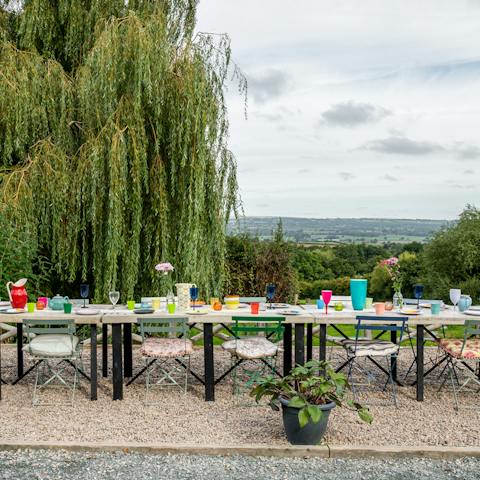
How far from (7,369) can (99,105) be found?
3754mm

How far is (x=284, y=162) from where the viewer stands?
504 inches

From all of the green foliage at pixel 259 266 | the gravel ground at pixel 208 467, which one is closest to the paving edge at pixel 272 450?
the gravel ground at pixel 208 467

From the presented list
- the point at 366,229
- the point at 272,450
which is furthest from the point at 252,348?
the point at 366,229

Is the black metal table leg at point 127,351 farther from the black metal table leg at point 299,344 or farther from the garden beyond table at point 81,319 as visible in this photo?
the black metal table leg at point 299,344

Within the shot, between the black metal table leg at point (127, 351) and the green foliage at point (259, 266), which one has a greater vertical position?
the green foliage at point (259, 266)

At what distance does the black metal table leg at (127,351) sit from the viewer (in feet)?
24.5

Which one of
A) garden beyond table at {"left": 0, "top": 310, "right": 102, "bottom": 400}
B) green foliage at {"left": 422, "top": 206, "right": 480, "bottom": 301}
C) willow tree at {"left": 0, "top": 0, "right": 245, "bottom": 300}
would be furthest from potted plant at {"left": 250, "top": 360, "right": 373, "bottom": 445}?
green foliage at {"left": 422, "top": 206, "right": 480, "bottom": 301}

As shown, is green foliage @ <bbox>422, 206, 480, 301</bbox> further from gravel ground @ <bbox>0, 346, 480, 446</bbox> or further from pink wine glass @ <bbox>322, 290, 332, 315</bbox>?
gravel ground @ <bbox>0, 346, 480, 446</bbox>

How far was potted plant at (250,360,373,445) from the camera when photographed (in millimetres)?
5006

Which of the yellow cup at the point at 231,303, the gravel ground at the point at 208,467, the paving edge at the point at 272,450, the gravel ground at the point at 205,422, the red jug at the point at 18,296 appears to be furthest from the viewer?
the yellow cup at the point at 231,303

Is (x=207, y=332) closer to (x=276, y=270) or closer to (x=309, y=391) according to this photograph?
(x=309, y=391)

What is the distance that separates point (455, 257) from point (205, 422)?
17.6 m

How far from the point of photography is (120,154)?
29.6 ft

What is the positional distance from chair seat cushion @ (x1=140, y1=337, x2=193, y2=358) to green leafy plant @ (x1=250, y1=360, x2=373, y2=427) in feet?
4.01
